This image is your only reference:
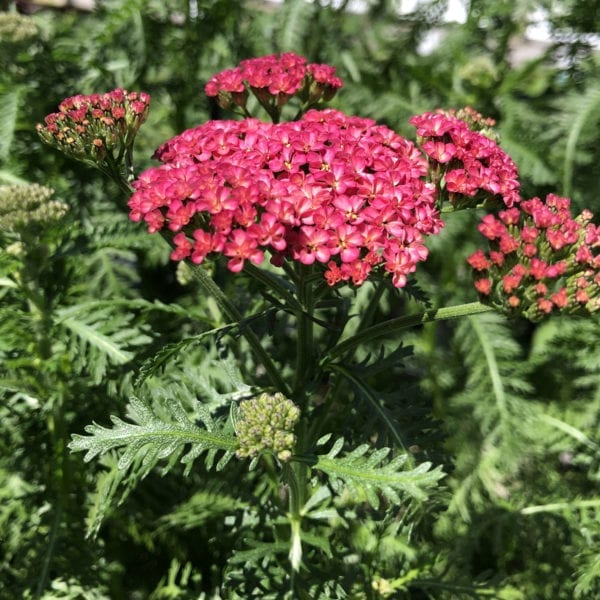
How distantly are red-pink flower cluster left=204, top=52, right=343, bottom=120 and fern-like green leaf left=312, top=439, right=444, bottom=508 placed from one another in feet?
2.82

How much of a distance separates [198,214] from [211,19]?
5.74 feet

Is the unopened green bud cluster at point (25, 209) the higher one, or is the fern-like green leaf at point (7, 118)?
the fern-like green leaf at point (7, 118)

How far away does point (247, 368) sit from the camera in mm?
1781

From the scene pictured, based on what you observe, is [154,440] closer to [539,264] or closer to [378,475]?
[378,475]

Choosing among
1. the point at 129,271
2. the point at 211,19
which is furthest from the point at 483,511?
the point at 211,19

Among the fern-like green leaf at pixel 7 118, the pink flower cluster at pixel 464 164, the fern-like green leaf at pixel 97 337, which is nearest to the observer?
the pink flower cluster at pixel 464 164

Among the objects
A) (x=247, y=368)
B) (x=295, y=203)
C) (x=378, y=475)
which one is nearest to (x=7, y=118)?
(x=247, y=368)

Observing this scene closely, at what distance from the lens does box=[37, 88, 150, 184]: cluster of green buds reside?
1292mm

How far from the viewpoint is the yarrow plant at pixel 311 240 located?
1.15 metres

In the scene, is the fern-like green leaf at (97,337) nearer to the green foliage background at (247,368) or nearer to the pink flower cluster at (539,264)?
the green foliage background at (247,368)

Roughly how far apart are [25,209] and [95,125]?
38cm

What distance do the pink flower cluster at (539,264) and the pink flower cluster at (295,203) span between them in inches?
5.2

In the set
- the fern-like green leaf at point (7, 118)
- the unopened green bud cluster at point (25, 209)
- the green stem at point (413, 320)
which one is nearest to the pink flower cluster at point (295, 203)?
the green stem at point (413, 320)

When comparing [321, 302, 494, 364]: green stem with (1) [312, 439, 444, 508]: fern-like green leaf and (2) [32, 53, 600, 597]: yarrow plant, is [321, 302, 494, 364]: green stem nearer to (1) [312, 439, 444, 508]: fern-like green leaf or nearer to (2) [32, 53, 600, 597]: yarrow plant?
(2) [32, 53, 600, 597]: yarrow plant
